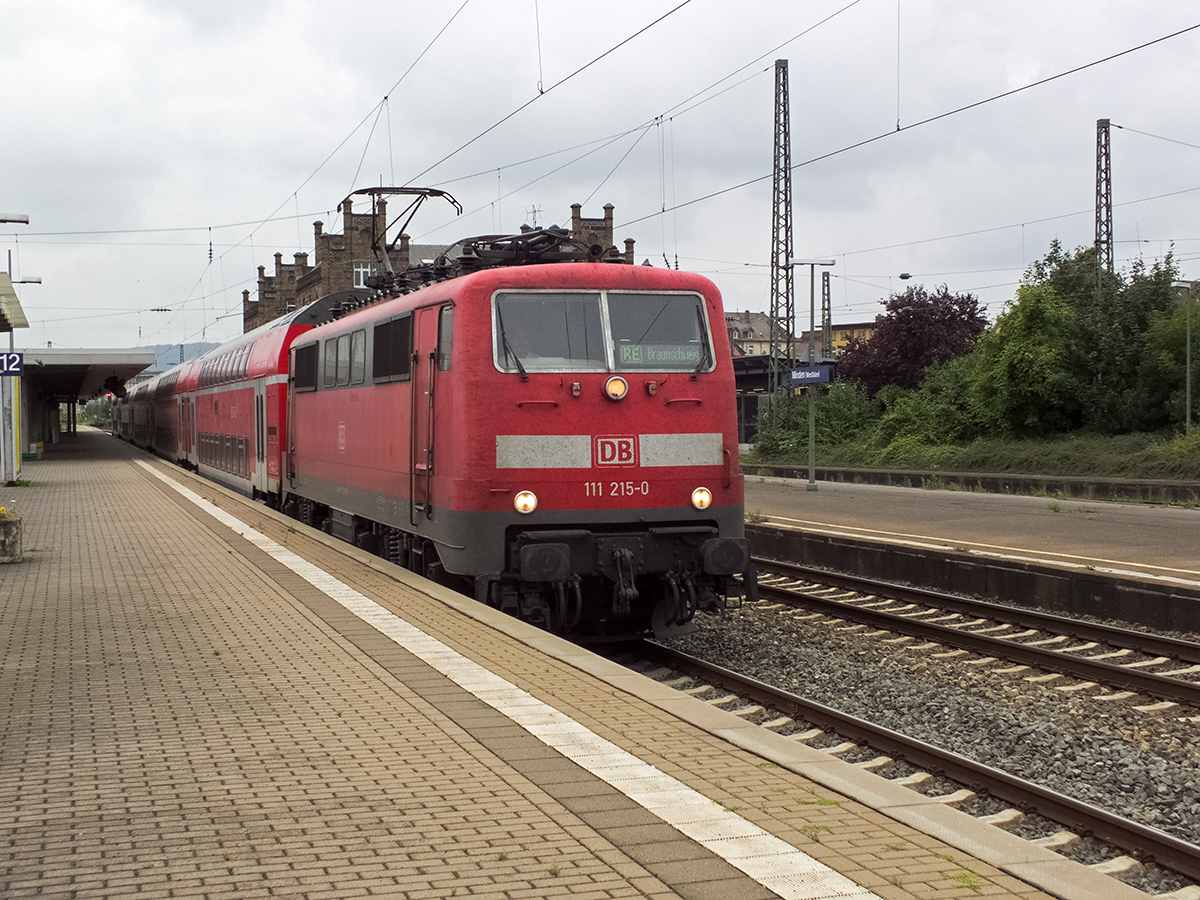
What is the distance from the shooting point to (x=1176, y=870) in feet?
17.2

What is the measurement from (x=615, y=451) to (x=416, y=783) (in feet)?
16.0

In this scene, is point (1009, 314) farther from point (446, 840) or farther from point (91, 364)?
point (446, 840)

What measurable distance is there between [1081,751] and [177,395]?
3414cm

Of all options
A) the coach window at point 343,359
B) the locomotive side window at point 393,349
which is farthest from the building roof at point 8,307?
the locomotive side window at point 393,349

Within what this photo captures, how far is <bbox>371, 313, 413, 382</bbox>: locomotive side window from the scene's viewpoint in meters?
11.1

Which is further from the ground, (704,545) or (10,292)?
(10,292)

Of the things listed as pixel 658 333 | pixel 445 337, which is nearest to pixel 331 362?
pixel 445 337

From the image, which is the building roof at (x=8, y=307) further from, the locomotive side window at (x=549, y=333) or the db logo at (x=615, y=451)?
the db logo at (x=615, y=451)

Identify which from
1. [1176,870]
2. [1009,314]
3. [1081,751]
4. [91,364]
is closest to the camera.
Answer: [1176,870]

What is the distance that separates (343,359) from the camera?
1398 centimetres

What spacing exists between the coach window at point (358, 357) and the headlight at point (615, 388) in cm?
406

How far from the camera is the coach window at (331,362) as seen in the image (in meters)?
14.5

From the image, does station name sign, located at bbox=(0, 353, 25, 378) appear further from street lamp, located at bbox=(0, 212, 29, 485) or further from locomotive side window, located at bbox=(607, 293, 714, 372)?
locomotive side window, located at bbox=(607, 293, 714, 372)

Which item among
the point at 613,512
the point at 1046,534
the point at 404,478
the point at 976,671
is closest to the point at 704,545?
the point at 613,512
